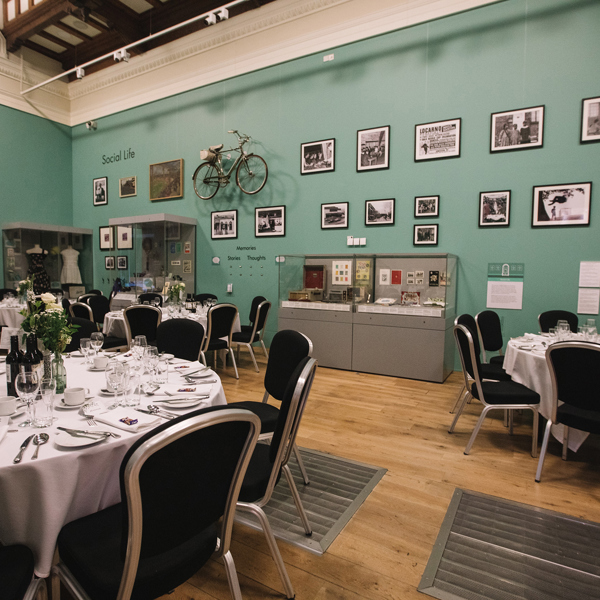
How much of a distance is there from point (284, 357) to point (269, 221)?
487cm

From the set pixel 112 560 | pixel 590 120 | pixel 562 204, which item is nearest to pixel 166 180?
pixel 562 204

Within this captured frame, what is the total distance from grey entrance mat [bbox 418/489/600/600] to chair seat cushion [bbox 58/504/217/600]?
42.9 inches

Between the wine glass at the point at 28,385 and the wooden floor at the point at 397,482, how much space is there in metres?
1.02

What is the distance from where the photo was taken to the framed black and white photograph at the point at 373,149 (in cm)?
596

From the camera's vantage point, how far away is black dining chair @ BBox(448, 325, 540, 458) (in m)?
3.00

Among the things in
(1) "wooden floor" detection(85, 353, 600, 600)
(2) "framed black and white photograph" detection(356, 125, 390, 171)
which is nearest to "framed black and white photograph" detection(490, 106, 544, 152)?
(2) "framed black and white photograph" detection(356, 125, 390, 171)

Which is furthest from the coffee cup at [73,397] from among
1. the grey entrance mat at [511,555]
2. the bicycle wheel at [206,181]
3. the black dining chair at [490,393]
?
the bicycle wheel at [206,181]

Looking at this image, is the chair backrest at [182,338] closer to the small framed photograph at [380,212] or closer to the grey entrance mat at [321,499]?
the grey entrance mat at [321,499]

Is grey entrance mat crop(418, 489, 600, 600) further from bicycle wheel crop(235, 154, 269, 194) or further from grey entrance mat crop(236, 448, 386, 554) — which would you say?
bicycle wheel crop(235, 154, 269, 194)

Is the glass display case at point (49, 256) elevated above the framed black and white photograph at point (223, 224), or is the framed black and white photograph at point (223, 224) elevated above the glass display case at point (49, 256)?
the framed black and white photograph at point (223, 224)

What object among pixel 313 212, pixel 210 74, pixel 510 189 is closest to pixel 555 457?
pixel 510 189

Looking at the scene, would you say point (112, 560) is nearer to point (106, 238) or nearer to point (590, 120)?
point (590, 120)

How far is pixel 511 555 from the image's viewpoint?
6.55ft

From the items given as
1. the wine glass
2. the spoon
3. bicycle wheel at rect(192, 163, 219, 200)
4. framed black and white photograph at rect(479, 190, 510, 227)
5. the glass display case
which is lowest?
the spoon
